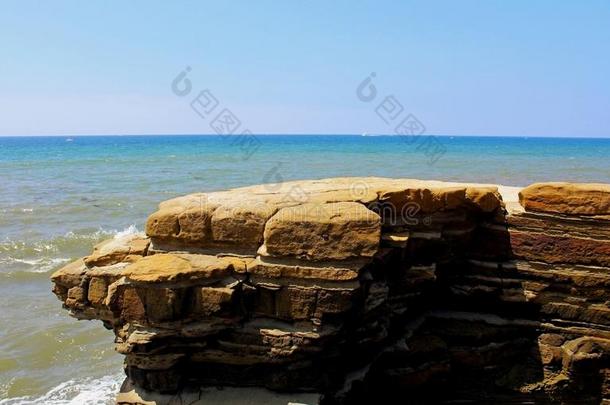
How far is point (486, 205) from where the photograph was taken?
585cm

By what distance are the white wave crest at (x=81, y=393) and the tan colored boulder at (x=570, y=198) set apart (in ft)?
17.3

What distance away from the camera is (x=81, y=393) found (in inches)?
271

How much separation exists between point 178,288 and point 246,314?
65cm

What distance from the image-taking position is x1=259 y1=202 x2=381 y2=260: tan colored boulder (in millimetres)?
4785

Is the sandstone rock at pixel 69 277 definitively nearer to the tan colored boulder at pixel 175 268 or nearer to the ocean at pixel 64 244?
the tan colored boulder at pixel 175 268

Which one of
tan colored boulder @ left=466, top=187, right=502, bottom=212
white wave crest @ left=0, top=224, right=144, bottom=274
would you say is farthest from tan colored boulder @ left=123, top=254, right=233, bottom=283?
white wave crest @ left=0, top=224, right=144, bottom=274

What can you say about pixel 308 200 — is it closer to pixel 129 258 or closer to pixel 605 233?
pixel 129 258

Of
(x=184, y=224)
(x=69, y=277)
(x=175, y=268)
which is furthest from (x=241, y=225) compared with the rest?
(x=69, y=277)

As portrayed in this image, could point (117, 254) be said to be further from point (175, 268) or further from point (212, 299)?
point (212, 299)

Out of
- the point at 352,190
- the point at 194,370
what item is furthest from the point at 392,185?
the point at 194,370

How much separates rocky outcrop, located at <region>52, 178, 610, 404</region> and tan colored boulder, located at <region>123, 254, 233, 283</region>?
0.01 m

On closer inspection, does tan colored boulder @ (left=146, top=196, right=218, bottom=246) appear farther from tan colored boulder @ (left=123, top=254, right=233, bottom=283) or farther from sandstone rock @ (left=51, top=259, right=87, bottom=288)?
sandstone rock @ (left=51, top=259, right=87, bottom=288)

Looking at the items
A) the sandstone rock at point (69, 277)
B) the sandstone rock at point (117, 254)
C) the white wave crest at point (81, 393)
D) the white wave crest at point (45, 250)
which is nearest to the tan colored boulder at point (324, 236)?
the sandstone rock at point (117, 254)

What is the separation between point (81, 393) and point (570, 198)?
5.98 meters
